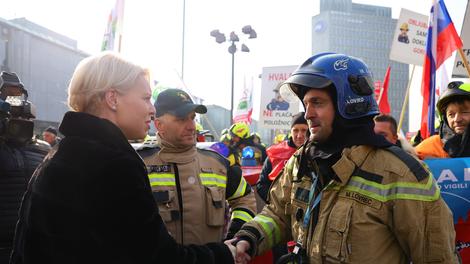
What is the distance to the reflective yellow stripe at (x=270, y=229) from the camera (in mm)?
2492

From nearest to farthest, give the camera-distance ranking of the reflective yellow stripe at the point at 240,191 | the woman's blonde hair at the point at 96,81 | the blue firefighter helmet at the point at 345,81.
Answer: the woman's blonde hair at the point at 96,81 → the blue firefighter helmet at the point at 345,81 → the reflective yellow stripe at the point at 240,191

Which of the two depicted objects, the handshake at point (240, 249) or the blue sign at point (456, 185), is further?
the blue sign at point (456, 185)

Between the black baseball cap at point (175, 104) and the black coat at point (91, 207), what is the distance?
1.36 meters

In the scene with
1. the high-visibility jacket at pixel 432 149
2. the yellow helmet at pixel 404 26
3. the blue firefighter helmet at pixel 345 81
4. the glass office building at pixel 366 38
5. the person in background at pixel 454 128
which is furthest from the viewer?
the glass office building at pixel 366 38

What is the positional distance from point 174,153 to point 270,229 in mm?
959

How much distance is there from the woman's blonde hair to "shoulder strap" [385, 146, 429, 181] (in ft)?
4.38

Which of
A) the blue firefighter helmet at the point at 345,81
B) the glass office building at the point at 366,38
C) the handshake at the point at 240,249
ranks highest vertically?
the glass office building at the point at 366,38

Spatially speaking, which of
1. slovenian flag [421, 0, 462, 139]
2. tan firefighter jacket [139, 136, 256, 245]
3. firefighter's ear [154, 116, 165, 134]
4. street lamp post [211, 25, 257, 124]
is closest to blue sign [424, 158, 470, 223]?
tan firefighter jacket [139, 136, 256, 245]

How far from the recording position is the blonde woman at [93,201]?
1.59 meters

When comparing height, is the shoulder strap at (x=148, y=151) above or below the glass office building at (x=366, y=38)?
below

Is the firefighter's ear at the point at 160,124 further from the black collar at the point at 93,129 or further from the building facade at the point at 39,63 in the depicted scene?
the building facade at the point at 39,63

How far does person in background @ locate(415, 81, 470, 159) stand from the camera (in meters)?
3.55

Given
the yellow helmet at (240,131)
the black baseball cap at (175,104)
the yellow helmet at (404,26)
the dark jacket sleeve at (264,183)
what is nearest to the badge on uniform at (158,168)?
the black baseball cap at (175,104)

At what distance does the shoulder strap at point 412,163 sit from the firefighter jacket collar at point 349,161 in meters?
0.13
